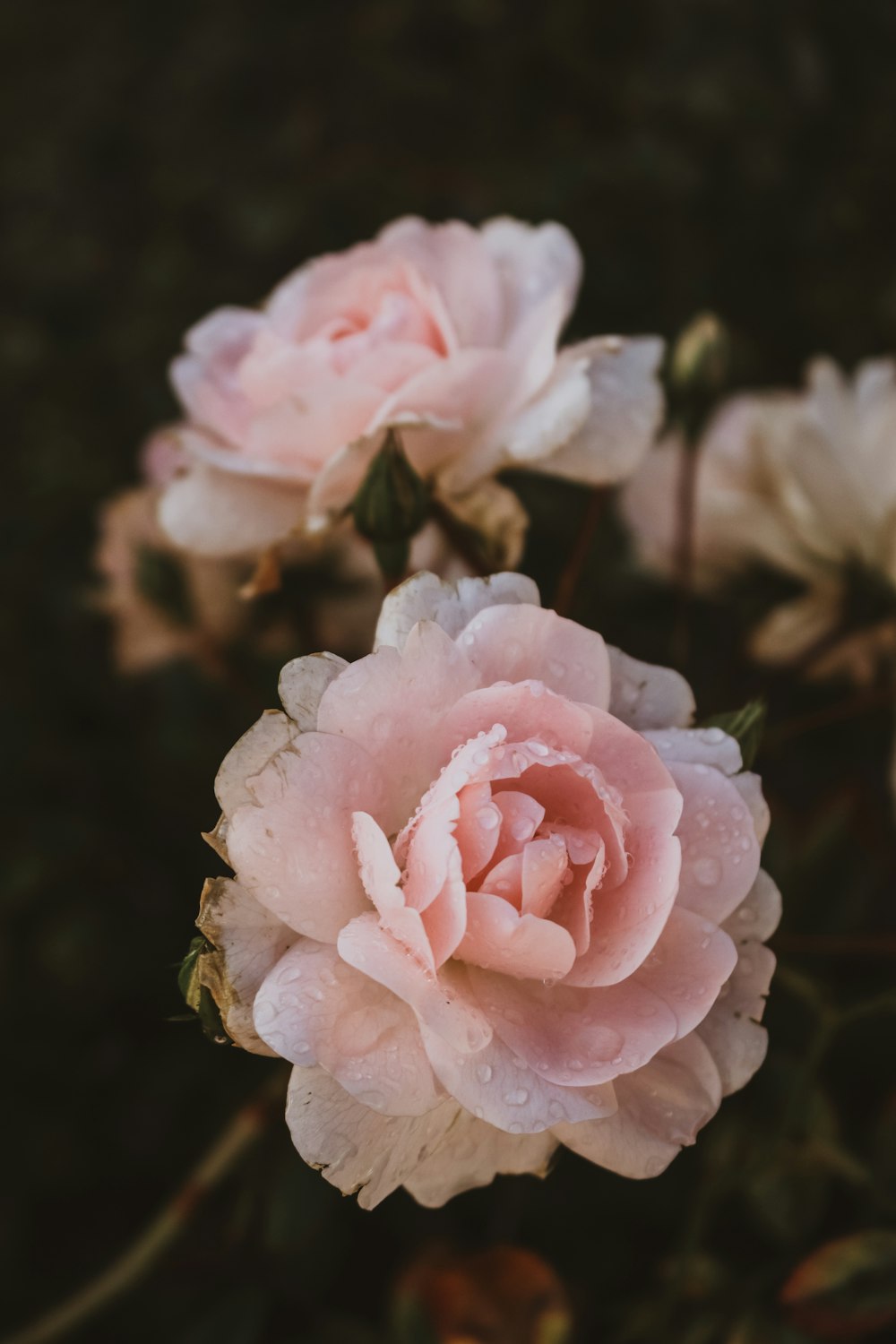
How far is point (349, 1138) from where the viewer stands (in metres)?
0.43

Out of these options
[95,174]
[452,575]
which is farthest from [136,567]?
[95,174]

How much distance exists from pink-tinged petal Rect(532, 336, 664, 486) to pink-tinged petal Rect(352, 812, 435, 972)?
0.27m

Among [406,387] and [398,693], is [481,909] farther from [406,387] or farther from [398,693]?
[406,387]

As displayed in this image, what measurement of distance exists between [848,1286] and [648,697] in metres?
0.43

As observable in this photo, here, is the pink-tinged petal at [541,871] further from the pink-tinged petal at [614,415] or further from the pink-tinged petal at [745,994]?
the pink-tinged petal at [614,415]

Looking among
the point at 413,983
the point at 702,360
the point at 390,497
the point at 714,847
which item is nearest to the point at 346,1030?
the point at 413,983

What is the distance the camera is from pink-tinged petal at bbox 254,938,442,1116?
42cm

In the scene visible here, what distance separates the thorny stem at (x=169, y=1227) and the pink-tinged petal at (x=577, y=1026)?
0.34 metres

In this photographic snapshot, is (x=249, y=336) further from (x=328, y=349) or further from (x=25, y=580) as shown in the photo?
(x=25, y=580)

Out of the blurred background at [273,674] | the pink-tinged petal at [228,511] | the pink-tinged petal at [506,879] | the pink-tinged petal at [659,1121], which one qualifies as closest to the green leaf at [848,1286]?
the blurred background at [273,674]

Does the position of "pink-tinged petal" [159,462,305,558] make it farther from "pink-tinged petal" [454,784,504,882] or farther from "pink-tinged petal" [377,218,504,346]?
"pink-tinged petal" [454,784,504,882]

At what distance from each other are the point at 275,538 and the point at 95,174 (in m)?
1.32

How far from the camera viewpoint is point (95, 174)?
5.62 ft

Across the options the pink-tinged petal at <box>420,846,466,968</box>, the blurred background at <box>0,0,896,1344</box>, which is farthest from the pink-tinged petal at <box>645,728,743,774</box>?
the blurred background at <box>0,0,896,1344</box>
